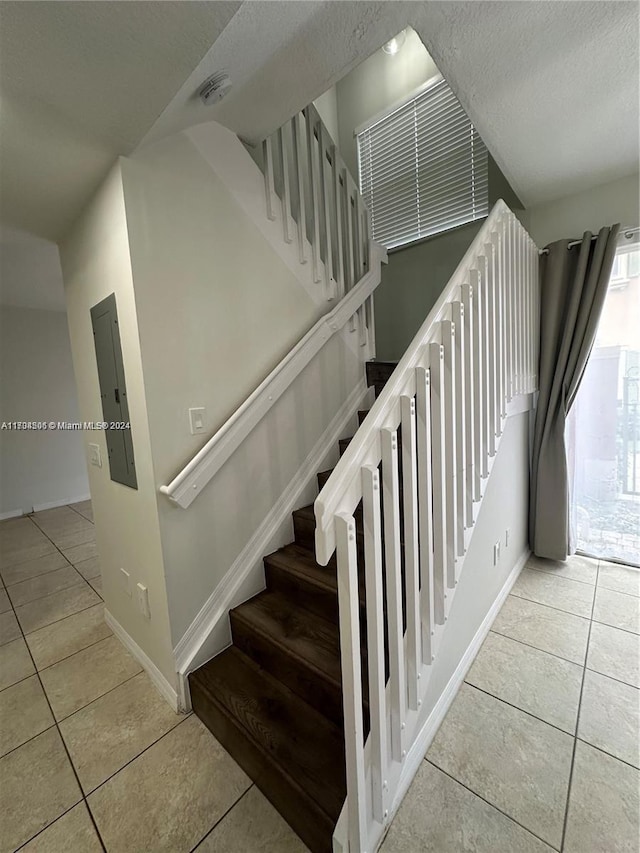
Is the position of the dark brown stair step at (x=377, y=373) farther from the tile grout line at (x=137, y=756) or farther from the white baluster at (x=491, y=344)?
the tile grout line at (x=137, y=756)

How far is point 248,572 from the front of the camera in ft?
5.63

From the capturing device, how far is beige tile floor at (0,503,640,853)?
1.07 m

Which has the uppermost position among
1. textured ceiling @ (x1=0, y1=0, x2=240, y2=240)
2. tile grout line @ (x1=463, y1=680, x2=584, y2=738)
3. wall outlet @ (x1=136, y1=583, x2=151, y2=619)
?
textured ceiling @ (x1=0, y1=0, x2=240, y2=240)

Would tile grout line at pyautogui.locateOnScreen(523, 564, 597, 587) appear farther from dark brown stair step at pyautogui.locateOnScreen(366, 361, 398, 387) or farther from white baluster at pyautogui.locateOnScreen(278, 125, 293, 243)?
white baluster at pyautogui.locateOnScreen(278, 125, 293, 243)

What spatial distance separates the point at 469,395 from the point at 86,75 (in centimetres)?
152

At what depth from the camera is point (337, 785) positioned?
1048 millimetres

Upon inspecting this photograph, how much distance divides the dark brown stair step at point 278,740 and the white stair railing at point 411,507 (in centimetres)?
13

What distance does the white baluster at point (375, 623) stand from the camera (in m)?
0.87

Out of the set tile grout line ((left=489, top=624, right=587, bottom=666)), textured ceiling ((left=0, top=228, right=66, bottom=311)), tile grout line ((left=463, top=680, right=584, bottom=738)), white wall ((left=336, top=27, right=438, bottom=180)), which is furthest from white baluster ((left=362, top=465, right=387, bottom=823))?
white wall ((left=336, top=27, right=438, bottom=180))

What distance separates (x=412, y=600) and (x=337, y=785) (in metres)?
0.59

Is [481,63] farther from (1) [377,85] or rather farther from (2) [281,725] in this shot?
(2) [281,725]

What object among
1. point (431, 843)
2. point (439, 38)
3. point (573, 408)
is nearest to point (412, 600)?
point (431, 843)

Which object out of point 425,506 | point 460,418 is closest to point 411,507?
point 425,506

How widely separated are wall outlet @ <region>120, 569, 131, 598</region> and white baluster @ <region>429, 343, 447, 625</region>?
4.86 feet
